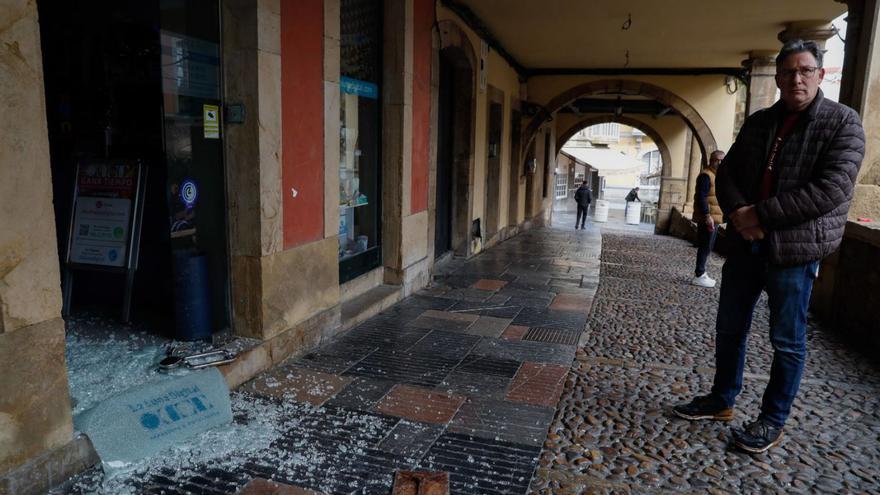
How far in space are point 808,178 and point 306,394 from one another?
2634 millimetres

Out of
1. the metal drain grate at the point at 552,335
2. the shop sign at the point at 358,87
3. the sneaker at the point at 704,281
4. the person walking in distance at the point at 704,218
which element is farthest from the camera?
the sneaker at the point at 704,281

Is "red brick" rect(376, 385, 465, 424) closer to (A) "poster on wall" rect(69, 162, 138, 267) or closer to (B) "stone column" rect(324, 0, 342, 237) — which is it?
(B) "stone column" rect(324, 0, 342, 237)

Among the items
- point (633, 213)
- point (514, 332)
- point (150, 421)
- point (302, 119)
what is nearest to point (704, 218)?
point (514, 332)

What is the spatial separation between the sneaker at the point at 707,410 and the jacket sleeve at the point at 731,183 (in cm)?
96

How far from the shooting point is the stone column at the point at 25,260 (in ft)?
6.89

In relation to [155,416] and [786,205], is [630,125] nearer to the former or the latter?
[786,205]

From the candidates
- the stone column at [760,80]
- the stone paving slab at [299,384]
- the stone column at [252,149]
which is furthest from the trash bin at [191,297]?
the stone column at [760,80]

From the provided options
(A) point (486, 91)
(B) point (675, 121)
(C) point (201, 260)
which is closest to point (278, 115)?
→ (C) point (201, 260)

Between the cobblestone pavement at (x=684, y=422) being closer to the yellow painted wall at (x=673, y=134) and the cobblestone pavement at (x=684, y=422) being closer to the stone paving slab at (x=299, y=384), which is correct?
the stone paving slab at (x=299, y=384)

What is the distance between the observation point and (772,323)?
2.79 metres

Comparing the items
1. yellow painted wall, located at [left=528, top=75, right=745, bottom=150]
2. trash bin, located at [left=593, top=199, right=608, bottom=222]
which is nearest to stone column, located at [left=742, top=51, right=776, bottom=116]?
yellow painted wall, located at [left=528, top=75, right=745, bottom=150]

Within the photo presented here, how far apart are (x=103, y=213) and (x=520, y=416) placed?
2.73m

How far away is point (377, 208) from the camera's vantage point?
18.5 ft

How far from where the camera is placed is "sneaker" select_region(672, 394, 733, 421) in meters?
3.12
